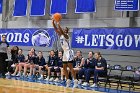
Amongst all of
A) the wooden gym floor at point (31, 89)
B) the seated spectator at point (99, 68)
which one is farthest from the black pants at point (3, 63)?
the wooden gym floor at point (31, 89)

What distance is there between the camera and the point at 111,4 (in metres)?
15.9

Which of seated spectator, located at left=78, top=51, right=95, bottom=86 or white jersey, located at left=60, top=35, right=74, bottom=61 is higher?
white jersey, located at left=60, top=35, right=74, bottom=61

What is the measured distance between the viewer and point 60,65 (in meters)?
13.5

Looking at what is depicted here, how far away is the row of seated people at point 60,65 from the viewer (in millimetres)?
11828

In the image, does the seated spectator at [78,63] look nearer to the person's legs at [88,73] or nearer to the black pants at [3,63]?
the person's legs at [88,73]

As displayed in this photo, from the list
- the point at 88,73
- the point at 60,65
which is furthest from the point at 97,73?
the point at 60,65

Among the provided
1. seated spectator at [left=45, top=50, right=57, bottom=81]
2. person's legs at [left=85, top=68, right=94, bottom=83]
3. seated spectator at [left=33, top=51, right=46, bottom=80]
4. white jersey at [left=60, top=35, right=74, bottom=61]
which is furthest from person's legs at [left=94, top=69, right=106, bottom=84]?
seated spectator at [left=33, top=51, right=46, bottom=80]

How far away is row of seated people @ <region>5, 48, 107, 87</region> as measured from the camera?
466 inches

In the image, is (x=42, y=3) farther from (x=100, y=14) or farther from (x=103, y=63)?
(x=103, y=63)

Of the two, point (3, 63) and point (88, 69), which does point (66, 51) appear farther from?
point (3, 63)

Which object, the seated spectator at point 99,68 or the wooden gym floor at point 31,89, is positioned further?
the seated spectator at point 99,68

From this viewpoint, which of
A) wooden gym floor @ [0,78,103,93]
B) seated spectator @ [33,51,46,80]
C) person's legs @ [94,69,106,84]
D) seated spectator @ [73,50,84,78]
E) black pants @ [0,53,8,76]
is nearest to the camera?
wooden gym floor @ [0,78,103,93]

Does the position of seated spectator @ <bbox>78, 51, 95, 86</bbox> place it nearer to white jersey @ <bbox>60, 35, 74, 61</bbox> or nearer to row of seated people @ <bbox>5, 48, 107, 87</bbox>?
row of seated people @ <bbox>5, 48, 107, 87</bbox>

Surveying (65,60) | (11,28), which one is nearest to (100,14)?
Answer: (11,28)
